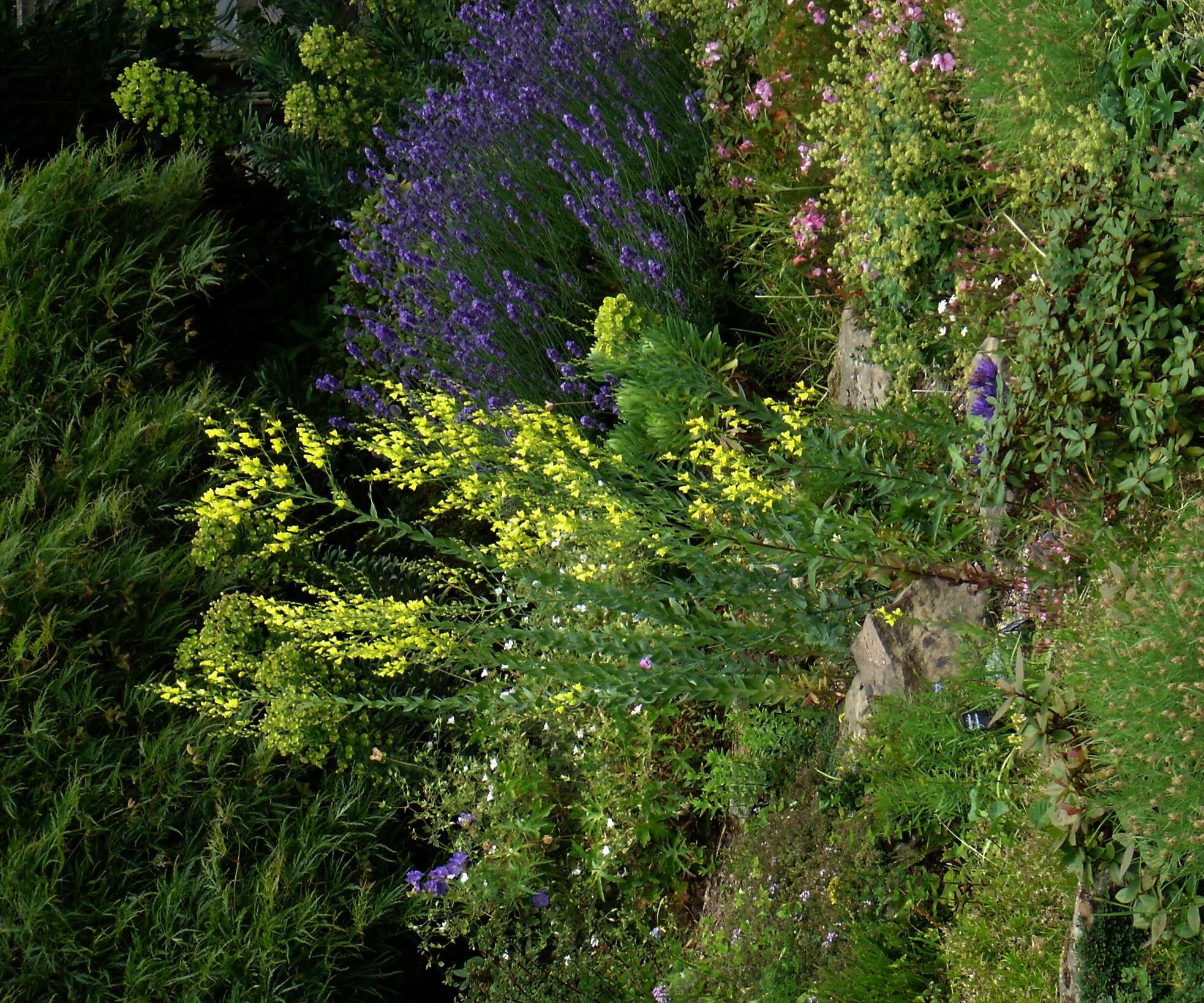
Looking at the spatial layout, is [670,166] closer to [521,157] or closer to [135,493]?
[521,157]

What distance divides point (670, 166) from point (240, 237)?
1968 mm

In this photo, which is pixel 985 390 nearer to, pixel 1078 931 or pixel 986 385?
pixel 986 385

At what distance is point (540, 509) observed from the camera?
140 inches

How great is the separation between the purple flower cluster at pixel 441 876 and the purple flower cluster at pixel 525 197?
1.57m

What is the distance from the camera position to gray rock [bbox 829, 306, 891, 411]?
11.5 ft

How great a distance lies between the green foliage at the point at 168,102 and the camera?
15.8ft

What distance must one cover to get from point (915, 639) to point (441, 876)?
175cm

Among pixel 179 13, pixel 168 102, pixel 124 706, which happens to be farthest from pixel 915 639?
pixel 179 13

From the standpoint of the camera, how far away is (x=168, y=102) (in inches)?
192

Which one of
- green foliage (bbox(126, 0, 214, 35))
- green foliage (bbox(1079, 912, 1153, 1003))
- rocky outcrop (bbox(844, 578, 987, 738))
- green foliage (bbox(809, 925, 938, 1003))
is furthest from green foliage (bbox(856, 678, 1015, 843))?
green foliage (bbox(126, 0, 214, 35))

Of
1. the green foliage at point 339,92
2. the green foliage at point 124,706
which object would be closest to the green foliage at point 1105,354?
the green foliage at point 124,706

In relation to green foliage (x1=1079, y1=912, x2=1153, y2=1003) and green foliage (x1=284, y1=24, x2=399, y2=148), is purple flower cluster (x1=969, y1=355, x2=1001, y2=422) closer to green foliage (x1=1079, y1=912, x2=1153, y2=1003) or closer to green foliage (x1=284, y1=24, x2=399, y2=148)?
green foliage (x1=1079, y1=912, x2=1153, y2=1003)

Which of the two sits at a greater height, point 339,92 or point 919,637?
point 339,92

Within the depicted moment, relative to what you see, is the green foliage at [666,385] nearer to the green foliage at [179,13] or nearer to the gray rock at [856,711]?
the gray rock at [856,711]
